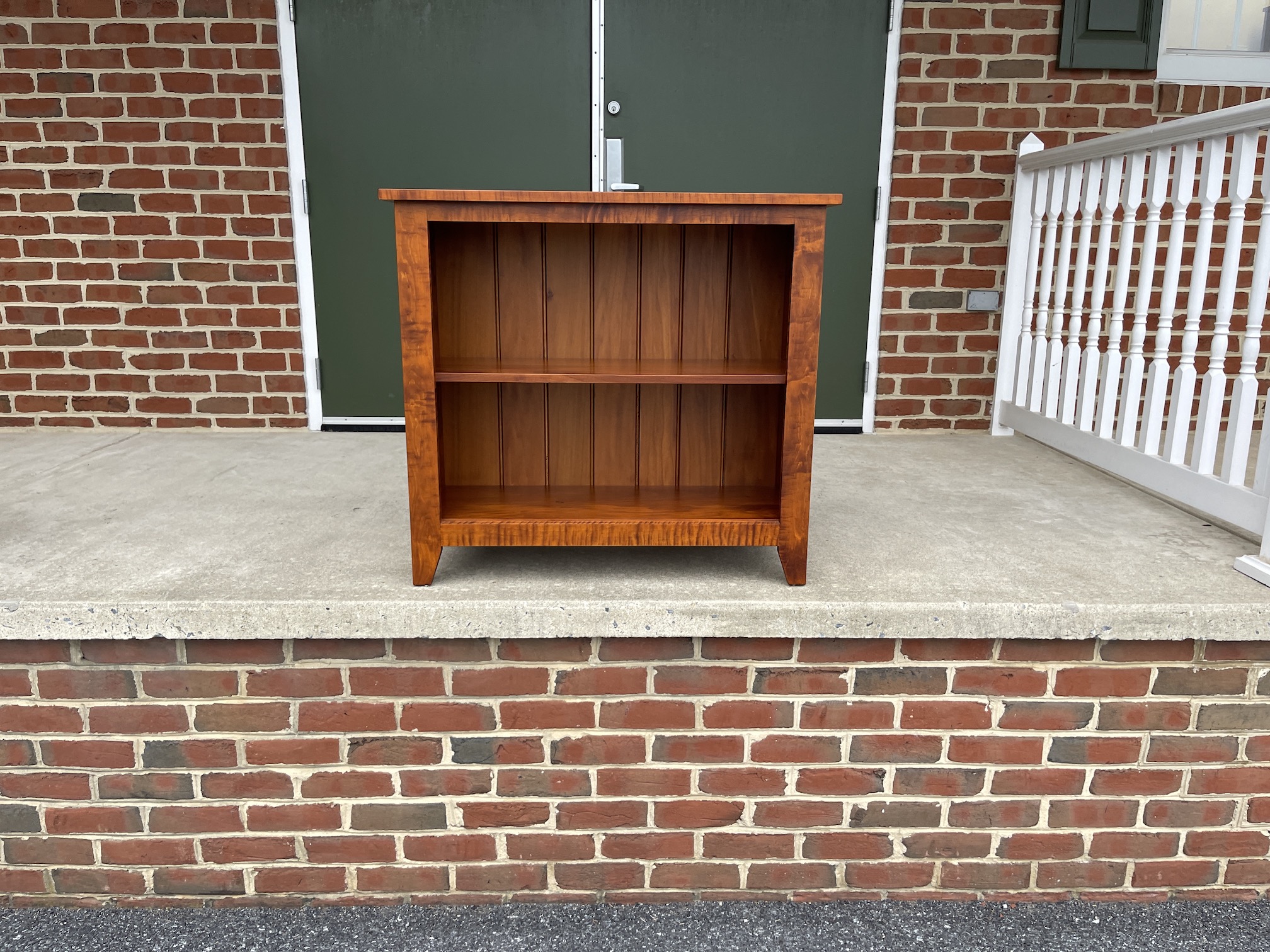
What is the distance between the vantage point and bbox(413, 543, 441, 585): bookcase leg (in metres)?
1.82

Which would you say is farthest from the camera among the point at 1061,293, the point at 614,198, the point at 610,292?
the point at 1061,293

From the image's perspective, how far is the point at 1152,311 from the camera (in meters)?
3.46

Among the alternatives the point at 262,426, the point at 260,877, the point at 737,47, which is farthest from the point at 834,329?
the point at 260,877

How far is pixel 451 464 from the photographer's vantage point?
212 centimetres

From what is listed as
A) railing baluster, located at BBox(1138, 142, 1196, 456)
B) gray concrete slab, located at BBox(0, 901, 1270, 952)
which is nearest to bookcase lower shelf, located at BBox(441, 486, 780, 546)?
gray concrete slab, located at BBox(0, 901, 1270, 952)

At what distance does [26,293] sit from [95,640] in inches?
93.6

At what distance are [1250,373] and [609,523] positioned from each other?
165 cm

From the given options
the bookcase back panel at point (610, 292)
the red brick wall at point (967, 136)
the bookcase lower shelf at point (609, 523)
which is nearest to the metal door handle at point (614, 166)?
the red brick wall at point (967, 136)

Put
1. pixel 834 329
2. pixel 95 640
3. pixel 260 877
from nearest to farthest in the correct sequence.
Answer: pixel 95 640 → pixel 260 877 → pixel 834 329

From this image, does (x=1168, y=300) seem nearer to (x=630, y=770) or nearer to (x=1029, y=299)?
(x=1029, y=299)

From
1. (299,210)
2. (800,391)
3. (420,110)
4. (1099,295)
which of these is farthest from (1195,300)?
(299,210)

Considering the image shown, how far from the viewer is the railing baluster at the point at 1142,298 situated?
2424mm

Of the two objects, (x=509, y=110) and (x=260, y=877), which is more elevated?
(x=509, y=110)

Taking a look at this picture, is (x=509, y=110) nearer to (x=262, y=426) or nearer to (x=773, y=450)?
(x=262, y=426)
